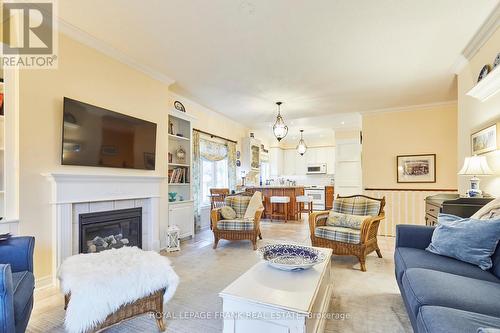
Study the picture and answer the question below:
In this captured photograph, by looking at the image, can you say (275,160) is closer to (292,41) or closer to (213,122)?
(213,122)

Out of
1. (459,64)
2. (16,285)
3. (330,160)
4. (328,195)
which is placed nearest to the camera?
(16,285)

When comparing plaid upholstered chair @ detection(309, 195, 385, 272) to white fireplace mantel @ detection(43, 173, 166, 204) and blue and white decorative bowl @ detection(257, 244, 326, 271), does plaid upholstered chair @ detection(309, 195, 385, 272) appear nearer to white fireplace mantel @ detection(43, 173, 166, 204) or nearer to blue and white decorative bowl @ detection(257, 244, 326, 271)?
blue and white decorative bowl @ detection(257, 244, 326, 271)

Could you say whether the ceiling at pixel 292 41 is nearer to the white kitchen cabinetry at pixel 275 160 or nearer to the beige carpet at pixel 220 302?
the beige carpet at pixel 220 302

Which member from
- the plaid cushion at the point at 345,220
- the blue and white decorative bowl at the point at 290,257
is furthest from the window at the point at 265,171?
the blue and white decorative bowl at the point at 290,257

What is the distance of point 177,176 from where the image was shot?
14.9 ft

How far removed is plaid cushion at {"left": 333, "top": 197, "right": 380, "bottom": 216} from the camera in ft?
11.7

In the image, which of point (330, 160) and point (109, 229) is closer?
point (109, 229)

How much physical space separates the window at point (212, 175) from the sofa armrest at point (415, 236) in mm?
4189

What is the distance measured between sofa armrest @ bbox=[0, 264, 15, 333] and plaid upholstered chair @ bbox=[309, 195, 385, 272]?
3.05 meters

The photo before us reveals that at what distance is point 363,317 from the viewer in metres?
2.03

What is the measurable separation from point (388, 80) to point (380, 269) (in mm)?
2842

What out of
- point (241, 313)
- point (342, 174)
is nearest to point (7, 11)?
point (241, 313)

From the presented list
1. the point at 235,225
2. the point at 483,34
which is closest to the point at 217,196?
the point at 235,225

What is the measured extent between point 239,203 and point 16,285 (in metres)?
3.28
